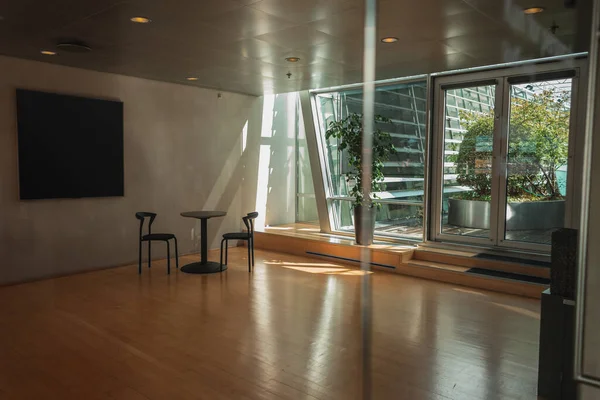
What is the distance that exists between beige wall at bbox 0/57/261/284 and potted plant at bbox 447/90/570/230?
12.0 feet

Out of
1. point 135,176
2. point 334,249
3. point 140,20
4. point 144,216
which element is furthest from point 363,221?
point 140,20

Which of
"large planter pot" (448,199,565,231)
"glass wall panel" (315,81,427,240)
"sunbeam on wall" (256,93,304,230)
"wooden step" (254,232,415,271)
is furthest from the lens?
"sunbeam on wall" (256,93,304,230)

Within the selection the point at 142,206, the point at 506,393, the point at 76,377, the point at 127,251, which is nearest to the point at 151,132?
the point at 142,206

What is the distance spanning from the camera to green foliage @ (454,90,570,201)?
5.59 meters

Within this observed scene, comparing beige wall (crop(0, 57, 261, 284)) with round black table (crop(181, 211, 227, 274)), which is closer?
beige wall (crop(0, 57, 261, 284))

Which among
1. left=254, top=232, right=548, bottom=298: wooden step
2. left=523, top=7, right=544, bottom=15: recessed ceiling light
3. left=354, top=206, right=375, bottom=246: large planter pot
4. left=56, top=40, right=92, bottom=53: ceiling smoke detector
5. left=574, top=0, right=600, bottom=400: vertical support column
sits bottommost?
left=254, top=232, right=548, bottom=298: wooden step

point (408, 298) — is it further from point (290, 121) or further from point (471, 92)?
point (290, 121)

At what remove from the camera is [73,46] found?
15.3 feet

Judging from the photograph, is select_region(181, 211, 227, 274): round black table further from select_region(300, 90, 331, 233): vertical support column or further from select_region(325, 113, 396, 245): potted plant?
select_region(300, 90, 331, 233): vertical support column

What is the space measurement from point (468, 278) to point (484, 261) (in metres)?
0.37

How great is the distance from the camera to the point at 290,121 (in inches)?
347

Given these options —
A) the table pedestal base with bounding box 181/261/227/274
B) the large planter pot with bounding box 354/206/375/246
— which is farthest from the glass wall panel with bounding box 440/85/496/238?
the table pedestal base with bounding box 181/261/227/274

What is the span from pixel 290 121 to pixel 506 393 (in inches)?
261

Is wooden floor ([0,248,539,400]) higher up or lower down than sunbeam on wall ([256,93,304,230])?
lower down
